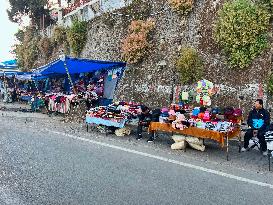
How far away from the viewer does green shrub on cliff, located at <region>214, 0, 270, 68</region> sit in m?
14.5

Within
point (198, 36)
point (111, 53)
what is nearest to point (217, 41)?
point (198, 36)

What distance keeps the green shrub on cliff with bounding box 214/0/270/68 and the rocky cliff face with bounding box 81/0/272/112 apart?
0.40 metres

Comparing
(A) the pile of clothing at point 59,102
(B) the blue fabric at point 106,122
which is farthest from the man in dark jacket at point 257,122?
(A) the pile of clothing at point 59,102

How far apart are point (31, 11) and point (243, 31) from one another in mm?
32584

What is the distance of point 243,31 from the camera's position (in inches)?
581

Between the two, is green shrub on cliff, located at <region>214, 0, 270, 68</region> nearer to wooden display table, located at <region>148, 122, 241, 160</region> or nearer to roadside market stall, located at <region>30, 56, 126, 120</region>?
roadside market stall, located at <region>30, 56, 126, 120</region>

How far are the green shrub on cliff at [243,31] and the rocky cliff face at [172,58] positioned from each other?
15.6 inches

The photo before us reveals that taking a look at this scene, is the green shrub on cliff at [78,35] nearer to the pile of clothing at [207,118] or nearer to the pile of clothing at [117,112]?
the pile of clothing at [117,112]

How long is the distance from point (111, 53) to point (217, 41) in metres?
10.0

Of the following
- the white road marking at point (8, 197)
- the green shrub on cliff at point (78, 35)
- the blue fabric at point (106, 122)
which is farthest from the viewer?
the green shrub on cliff at point (78, 35)

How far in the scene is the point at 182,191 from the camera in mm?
6625

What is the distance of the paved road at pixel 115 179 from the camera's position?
6.24m

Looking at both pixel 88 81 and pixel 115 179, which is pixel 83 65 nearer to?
pixel 88 81

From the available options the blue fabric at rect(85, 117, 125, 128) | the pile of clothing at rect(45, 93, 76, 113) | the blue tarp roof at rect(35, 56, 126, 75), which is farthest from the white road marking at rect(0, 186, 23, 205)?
the pile of clothing at rect(45, 93, 76, 113)
